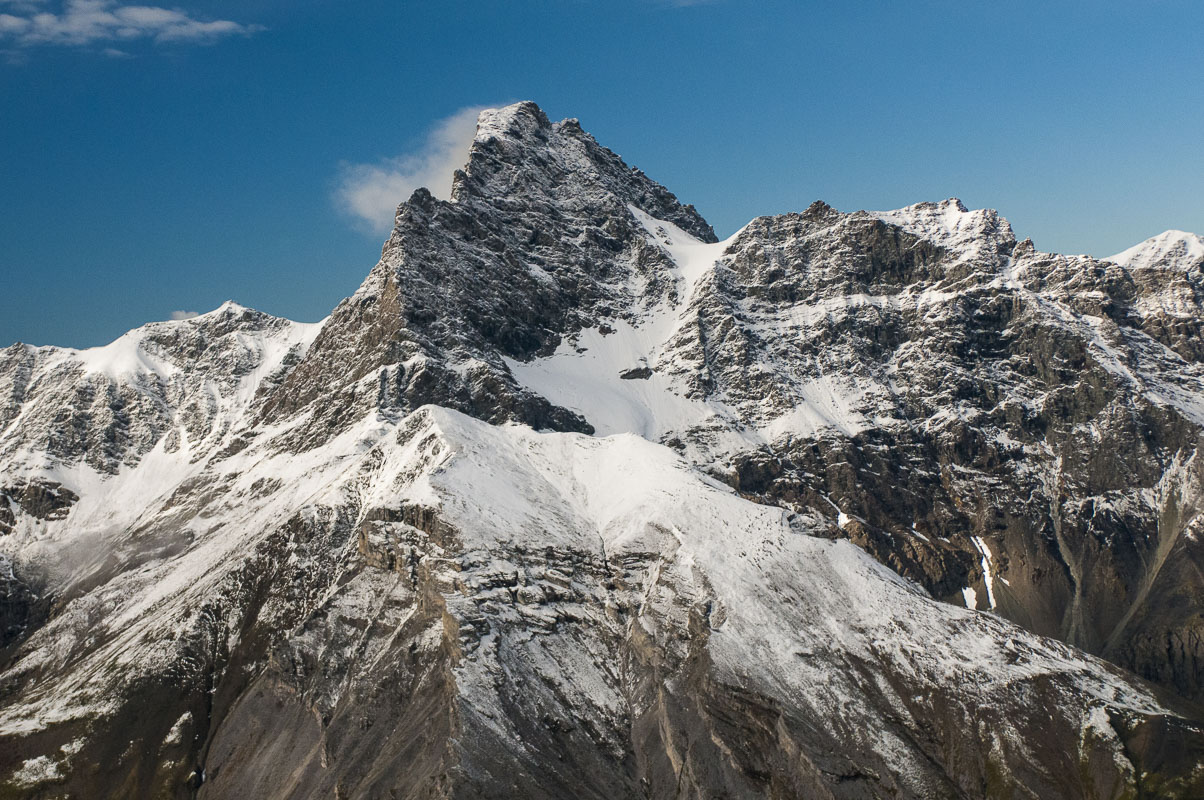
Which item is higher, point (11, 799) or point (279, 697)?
point (279, 697)

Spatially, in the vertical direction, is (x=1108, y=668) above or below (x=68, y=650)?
below

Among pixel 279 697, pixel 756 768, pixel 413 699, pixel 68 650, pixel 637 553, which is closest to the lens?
pixel 756 768

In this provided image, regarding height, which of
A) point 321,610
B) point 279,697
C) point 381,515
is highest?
point 381,515

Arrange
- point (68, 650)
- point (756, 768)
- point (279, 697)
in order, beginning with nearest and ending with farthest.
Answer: point (756, 768) → point (279, 697) → point (68, 650)

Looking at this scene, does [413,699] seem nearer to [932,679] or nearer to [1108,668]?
[932,679]

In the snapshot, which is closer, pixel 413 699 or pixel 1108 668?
pixel 413 699

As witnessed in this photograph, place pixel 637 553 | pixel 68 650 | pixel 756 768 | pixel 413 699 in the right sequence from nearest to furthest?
pixel 756 768
pixel 413 699
pixel 637 553
pixel 68 650

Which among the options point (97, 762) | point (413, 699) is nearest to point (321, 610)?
point (413, 699)

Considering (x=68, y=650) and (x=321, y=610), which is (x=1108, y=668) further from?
(x=68, y=650)

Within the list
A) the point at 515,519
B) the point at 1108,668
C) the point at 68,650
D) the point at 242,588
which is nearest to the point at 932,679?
the point at 1108,668
